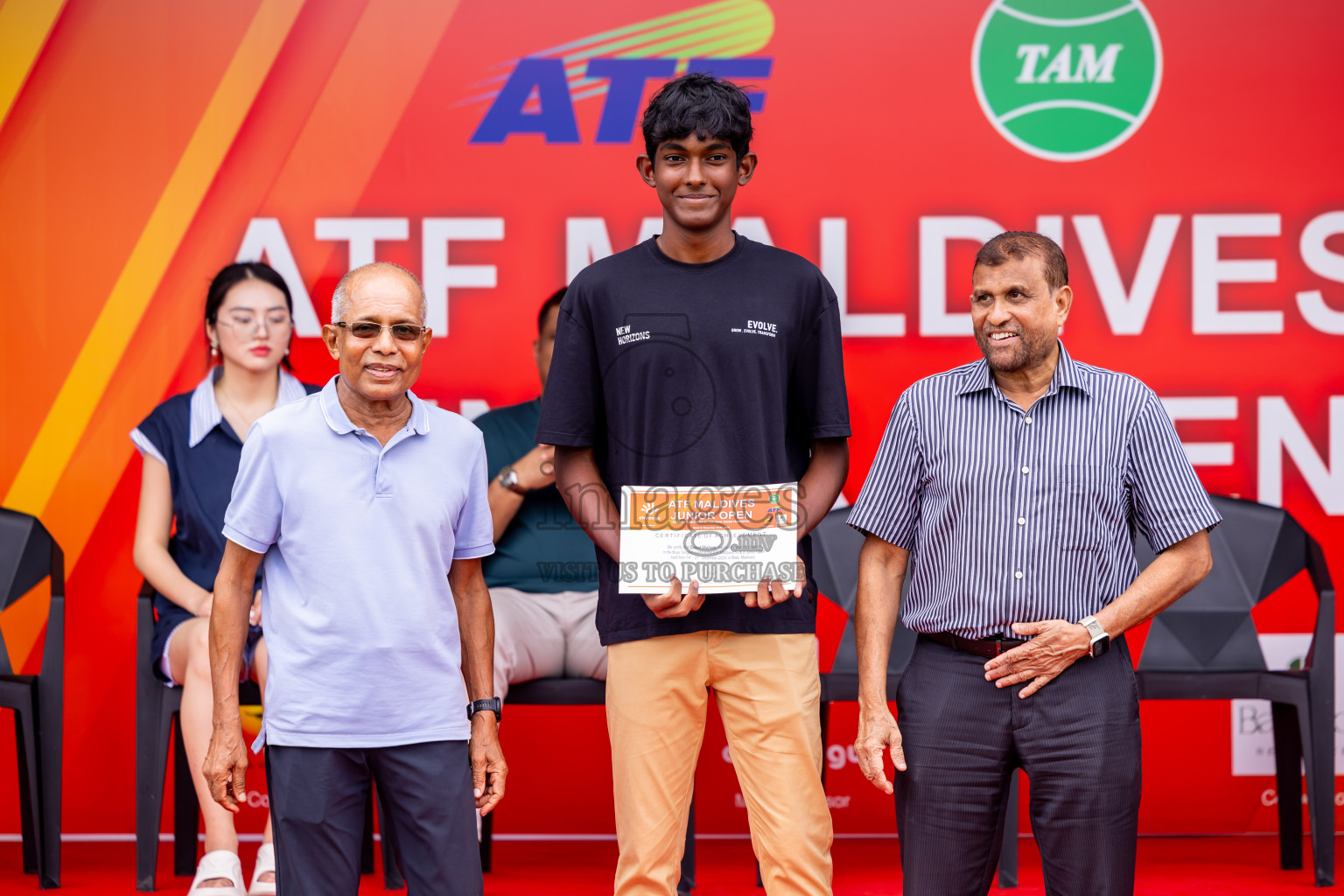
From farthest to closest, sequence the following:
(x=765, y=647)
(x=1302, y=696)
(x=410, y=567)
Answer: (x=1302, y=696) < (x=765, y=647) < (x=410, y=567)

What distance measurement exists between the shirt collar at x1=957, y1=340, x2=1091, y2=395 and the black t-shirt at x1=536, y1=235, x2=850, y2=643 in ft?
0.87

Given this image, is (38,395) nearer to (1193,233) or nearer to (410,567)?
(410,567)

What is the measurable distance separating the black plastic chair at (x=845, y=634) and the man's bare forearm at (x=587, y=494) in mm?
1398

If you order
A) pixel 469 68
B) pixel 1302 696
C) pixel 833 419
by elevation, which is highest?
pixel 469 68

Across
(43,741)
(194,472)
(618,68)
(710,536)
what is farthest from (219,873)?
(618,68)

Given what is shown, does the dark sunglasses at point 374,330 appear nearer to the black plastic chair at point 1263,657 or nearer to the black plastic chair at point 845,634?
the black plastic chair at point 845,634

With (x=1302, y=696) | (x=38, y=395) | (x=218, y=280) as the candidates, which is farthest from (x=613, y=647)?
(x=38, y=395)

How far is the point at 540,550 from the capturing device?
13.5 feet

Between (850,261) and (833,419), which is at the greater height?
(850,261)

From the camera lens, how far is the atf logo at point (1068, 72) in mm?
4344

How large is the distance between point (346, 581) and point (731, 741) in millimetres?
891

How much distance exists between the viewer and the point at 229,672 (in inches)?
93.7

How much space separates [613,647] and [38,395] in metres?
2.81

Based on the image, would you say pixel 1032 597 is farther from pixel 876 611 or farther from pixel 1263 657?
pixel 1263 657
